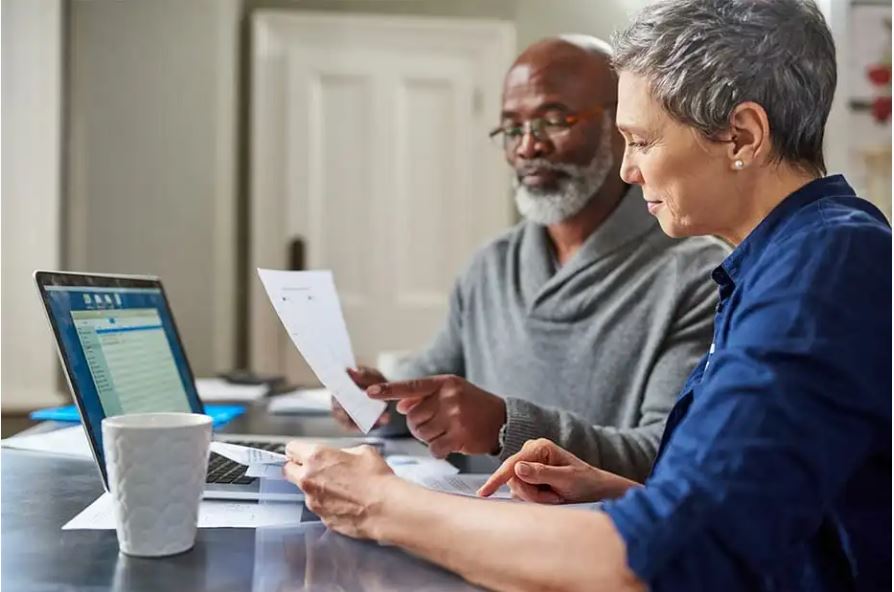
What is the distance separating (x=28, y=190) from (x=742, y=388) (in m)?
2.98

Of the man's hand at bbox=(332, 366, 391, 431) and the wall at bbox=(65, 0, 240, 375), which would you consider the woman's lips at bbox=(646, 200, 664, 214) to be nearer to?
the man's hand at bbox=(332, 366, 391, 431)

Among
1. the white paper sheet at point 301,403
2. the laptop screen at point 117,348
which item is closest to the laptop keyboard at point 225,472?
the laptop screen at point 117,348

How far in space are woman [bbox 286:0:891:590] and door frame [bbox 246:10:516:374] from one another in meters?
2.87

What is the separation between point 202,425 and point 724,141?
0.54 metres

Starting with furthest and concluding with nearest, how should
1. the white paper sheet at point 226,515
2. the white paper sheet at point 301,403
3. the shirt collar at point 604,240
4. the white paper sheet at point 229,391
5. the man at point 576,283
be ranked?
1. the white paper sheet at point 229,391
2. the white paper sheet at point 301,403
3. the shirt collar at point 604,240
4. the man at point 576,283
5. the white paper sheet at point 226,515

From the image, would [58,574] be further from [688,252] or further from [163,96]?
[163,96]

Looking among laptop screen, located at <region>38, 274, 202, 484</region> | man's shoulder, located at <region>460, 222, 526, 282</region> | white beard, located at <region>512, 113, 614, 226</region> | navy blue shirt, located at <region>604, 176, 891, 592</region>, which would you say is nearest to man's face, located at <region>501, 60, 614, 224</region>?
white beard, located at <region>512, 113, 614, 226</region>

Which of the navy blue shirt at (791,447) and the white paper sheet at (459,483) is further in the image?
the white paper sheet at (459,483)

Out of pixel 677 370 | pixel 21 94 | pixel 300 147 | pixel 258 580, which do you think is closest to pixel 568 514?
pixel 258 580

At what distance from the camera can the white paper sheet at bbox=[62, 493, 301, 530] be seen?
86 cm

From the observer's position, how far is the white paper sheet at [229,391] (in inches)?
75.6

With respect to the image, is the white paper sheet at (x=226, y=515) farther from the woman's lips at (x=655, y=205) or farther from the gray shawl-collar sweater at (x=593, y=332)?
the woman's lips at (x=655, y=205)

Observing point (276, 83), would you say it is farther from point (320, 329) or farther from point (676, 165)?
point (676, 165)

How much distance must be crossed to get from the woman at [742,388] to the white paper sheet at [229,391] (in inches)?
43.0
